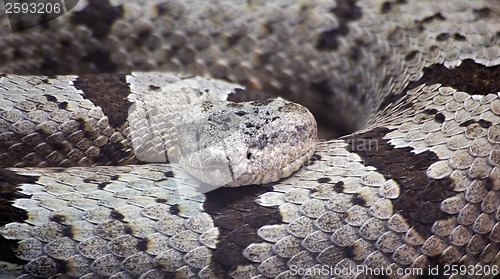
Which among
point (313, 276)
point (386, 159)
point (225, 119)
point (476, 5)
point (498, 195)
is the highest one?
point (476, 5)

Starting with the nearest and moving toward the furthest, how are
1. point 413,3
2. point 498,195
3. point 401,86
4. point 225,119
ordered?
point 498,195
point 225,119
point 401,86
point 413,3

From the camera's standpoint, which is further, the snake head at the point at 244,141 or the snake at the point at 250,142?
the snake head at the point at 244,141

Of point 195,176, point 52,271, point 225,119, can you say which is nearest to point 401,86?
point 225,119

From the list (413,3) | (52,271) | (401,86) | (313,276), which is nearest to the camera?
(52,271)

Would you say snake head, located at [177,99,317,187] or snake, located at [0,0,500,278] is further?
snake head, located at [177,99,317,187]

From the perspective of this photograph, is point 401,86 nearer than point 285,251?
No

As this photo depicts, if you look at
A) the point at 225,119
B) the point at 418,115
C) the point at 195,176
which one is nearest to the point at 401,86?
the point at 418,115

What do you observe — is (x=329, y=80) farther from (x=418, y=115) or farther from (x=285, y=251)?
(x=285, y=251)

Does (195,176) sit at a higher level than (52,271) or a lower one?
higher
